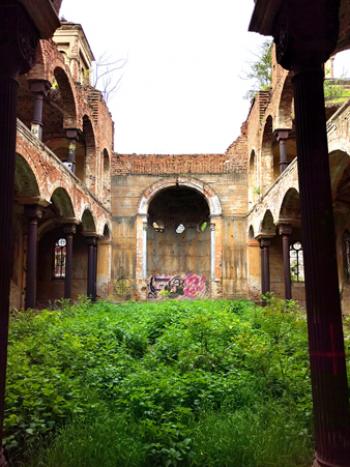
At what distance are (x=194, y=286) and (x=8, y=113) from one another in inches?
796

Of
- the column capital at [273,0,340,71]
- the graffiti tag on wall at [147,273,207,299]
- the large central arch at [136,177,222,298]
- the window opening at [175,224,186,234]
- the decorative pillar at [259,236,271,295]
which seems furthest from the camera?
the window opening at [175,224,186,234]

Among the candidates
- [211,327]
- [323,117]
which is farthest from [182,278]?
[323,117]

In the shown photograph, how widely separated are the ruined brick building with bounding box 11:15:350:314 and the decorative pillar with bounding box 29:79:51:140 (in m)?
1.79

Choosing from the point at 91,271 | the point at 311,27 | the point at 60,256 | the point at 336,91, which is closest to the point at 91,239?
the point at 91,271

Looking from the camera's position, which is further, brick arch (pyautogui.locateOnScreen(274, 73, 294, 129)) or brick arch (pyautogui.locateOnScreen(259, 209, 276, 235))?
brick arch (pyautogui.locateOnScreen(259, 209, 276, 235))

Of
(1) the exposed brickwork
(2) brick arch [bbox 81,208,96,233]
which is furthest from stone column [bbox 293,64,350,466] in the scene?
(2) brick arch [bbox 81,208,96,233]

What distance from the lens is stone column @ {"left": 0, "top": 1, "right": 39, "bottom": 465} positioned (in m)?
3.15

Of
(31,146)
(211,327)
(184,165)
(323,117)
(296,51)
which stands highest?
(184,165)

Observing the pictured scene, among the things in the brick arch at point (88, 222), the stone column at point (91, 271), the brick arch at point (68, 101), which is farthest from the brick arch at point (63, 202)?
the stone column at point (91, 271)

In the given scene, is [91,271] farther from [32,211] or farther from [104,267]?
[32,211]

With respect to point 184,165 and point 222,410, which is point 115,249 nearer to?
point 184,165

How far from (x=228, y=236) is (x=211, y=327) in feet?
43.3

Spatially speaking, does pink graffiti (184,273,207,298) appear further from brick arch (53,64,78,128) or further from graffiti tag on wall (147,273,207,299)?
brick arch (53,64,78,128)

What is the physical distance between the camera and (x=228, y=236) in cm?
2108
